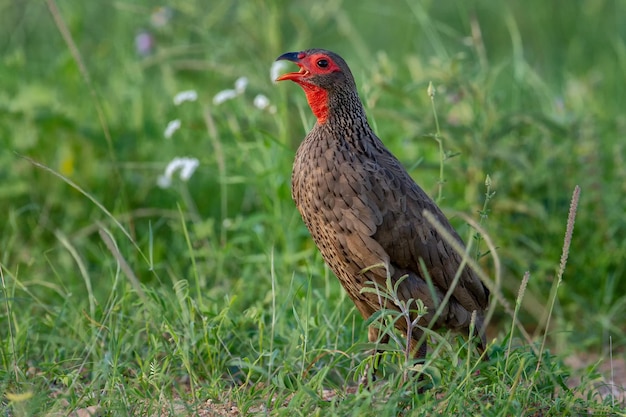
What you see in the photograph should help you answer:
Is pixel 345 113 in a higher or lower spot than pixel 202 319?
higher

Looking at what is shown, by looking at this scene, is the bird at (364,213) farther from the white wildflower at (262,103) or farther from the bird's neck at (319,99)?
the white wildflower at (262,103)

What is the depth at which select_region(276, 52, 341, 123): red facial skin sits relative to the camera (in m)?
3.30

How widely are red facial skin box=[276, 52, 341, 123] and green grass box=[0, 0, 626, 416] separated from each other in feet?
1.25

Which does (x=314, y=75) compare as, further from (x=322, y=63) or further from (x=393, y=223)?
(x=393, y=223)

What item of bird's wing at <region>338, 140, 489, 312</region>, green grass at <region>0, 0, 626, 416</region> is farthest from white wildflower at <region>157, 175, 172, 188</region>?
bird's wing at <region>338, 140, 489, 312</region>

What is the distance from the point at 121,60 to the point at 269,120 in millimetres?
1159

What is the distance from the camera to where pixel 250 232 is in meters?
4.38

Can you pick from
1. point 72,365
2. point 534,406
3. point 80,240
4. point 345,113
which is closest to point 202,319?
point 72,365

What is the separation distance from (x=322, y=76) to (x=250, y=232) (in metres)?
1.24

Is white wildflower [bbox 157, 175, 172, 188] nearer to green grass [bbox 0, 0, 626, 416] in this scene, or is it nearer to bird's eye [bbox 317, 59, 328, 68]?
green grass [bbox 0, 0, 626, 416]

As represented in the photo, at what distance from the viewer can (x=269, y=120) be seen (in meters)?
4.99

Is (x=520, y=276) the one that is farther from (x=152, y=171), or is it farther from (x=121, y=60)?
(x=121, y=60)

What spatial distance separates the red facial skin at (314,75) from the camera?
3.30 metres

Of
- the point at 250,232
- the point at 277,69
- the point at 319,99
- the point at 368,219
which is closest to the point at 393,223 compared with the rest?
the point at 368,219
